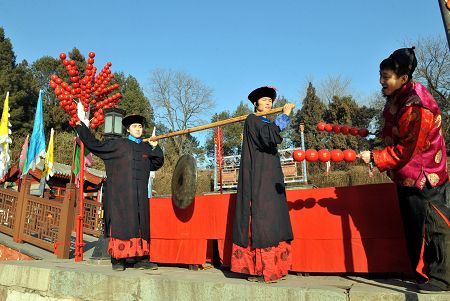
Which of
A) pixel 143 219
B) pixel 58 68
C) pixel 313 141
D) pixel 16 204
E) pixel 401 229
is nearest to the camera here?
pixel 401 229

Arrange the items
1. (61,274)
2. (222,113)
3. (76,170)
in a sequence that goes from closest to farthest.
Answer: (61,274)
(76,170)
(222,113)

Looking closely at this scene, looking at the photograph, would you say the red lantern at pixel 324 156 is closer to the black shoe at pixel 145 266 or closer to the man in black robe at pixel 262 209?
the man in black robe at pixel 262 209

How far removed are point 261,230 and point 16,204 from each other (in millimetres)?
8316

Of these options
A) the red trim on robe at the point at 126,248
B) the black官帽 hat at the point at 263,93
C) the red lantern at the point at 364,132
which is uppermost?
the black官帽 hat at the point at 263,93

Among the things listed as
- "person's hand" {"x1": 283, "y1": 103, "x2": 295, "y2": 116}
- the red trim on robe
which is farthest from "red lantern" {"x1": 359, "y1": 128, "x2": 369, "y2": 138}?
the red trim on robe

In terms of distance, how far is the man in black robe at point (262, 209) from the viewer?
3307 mm

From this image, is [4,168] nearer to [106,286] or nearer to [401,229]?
[106,286]

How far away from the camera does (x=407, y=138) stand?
8.49ft

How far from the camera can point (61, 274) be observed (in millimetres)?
4160

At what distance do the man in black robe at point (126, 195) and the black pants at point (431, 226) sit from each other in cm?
308

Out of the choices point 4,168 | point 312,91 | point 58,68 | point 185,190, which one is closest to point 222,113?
point 312,91

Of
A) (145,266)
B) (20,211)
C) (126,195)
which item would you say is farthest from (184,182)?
(20,211)

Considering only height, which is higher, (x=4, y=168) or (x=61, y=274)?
(x=4, y=168)

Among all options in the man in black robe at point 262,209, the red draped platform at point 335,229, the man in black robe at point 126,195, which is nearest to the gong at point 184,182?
the red draped platform at point 335,229
